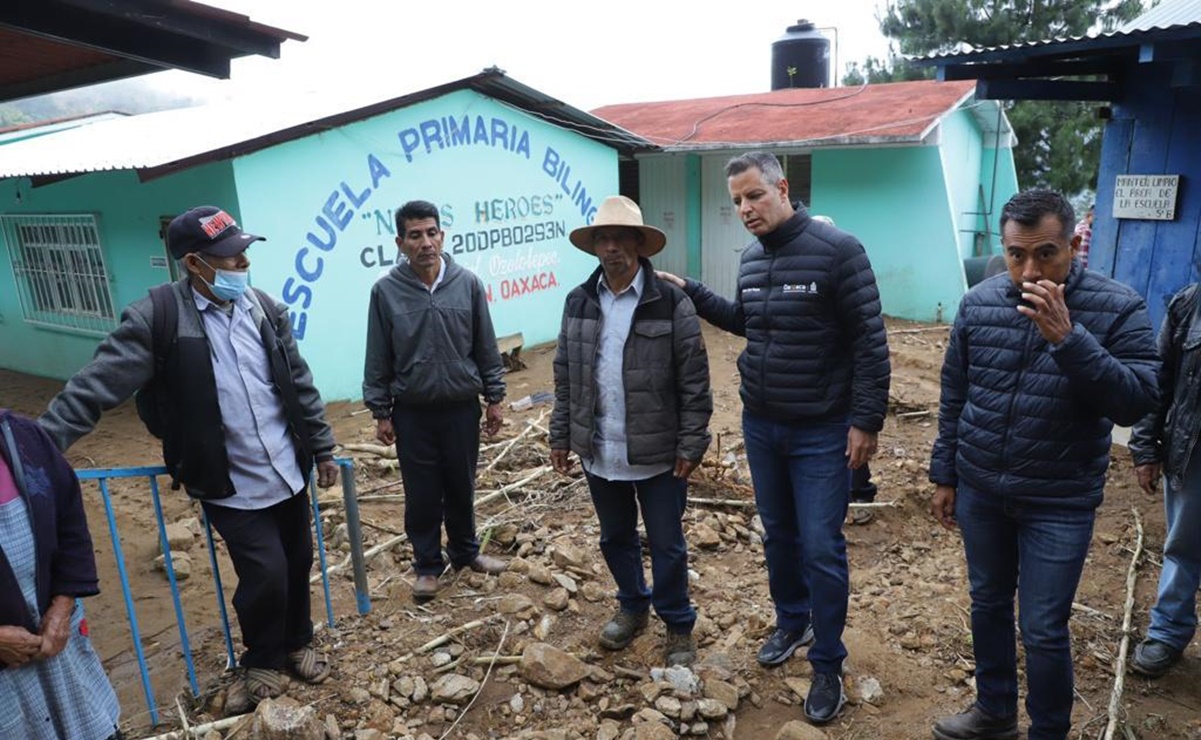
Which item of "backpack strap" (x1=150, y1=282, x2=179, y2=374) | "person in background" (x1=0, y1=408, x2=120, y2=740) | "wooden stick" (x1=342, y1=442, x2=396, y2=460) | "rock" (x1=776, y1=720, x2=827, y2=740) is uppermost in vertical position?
"backpack strap" (x1=150, y1=282, x2=179, y2=374)

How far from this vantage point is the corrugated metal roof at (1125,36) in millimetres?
4449

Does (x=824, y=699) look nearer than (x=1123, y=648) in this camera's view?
Yes

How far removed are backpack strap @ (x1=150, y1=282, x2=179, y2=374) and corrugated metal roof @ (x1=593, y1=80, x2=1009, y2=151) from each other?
9.68 m

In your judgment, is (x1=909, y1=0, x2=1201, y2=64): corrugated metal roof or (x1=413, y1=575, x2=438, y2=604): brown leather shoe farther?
(x1=909, y1=0, x2=1201, y2=64): corrugated metal roof

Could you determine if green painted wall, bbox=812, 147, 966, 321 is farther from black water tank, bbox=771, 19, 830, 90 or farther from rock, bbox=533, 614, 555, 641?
rock, bbox=533, 614, 555, 641

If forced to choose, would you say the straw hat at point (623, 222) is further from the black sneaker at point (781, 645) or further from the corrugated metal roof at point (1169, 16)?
the corrugated metal roof at point (1169, 16)

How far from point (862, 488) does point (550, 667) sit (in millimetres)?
2715

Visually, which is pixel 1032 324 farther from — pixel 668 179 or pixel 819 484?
pixel 668 179

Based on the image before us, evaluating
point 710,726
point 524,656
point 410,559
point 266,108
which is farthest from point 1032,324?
point 266,108

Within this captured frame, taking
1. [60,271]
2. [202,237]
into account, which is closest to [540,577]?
[202,237]

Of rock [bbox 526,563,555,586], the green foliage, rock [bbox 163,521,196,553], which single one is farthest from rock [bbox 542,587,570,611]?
the green foliage

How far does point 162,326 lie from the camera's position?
273cm

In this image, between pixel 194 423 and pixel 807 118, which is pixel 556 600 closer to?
pixel 194 423

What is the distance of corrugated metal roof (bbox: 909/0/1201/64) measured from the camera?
4.45 meters
